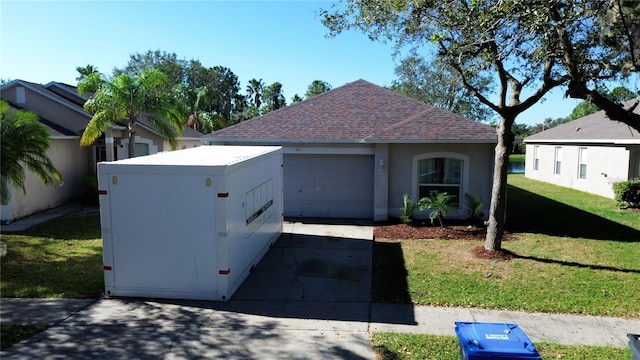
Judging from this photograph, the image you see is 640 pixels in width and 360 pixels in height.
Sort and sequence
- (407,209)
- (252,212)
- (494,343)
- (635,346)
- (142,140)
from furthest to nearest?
(142,140)
(407,209)
(252,212)
(494,343)
(635,346)

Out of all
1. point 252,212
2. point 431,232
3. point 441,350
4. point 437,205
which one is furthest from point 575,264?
point 252,212

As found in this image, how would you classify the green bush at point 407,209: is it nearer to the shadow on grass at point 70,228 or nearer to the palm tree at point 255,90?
the shadow on grass at point 70,228

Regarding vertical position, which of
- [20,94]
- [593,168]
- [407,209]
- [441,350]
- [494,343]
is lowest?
[441,350]

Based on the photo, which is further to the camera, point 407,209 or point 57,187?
point 57,187

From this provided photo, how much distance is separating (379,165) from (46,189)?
1188 centimetres

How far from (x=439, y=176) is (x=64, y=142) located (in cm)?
1397

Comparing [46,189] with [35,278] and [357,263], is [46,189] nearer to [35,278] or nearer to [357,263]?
[35,278]

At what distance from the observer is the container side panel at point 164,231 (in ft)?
23.7

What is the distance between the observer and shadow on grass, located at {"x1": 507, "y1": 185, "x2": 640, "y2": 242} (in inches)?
501

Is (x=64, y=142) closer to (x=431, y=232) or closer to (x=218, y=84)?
(x=431, y=232)

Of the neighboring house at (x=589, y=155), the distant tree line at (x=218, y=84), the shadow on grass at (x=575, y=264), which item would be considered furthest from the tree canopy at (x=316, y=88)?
the shadow on grass at (x=575, y=264)

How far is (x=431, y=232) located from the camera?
1270cm

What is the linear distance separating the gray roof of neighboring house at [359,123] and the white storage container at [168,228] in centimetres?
744

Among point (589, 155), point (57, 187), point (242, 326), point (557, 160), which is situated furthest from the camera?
point (557, 160)
